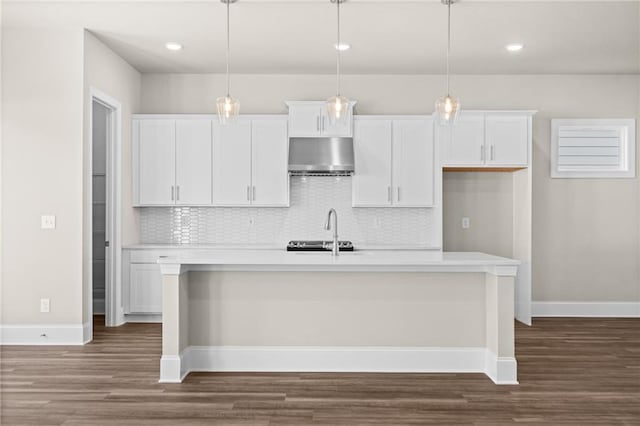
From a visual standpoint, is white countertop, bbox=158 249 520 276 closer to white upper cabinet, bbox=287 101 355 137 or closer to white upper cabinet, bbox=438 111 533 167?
white upper cabinet, bbox=438 111 533 167

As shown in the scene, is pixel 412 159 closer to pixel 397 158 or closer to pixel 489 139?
pixel 397 158

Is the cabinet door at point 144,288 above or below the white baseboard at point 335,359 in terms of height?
above

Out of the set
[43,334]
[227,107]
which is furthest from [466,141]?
[43,334]

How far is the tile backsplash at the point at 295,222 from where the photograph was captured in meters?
6.32

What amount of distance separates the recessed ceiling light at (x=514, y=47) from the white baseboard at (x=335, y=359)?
3.08 metres

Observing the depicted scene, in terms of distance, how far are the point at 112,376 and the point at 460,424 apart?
2526mm

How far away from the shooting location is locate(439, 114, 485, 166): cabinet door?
588 cm

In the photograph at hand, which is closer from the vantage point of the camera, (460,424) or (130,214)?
(460,424)

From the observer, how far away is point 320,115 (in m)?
5.99

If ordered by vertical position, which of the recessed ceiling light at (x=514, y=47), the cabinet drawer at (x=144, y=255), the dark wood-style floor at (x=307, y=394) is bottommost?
the dark wood-style floor at (x=307, y=394)

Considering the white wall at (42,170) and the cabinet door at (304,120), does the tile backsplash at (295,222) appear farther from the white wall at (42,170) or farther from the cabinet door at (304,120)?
the white wall at (42,170)

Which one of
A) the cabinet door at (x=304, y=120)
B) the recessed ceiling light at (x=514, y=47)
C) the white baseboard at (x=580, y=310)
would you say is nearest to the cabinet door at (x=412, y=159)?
the cabinet door at (x=304, y=120)

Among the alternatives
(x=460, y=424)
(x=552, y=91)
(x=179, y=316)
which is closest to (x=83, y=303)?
(x=179, y=316)

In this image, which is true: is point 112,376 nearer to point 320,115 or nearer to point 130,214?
point 130,214
